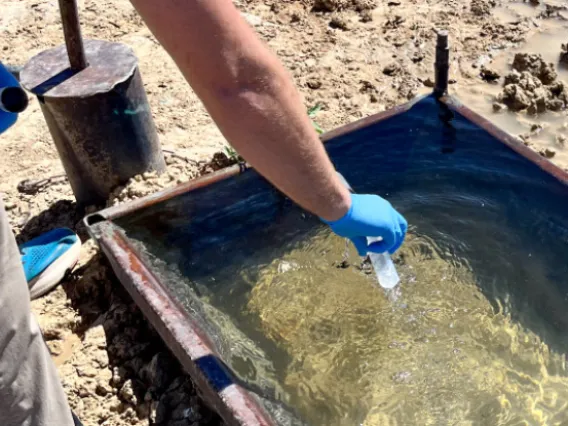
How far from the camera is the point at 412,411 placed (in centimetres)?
195

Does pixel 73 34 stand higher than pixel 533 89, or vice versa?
pixel 73 34

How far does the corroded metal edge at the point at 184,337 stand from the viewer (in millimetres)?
1591

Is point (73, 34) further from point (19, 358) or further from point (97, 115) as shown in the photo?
point (19, 358)

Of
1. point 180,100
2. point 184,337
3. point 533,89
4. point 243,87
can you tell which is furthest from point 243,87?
point 533,89

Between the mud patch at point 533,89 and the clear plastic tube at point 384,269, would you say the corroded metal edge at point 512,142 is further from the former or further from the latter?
the mud patch at point 533,89

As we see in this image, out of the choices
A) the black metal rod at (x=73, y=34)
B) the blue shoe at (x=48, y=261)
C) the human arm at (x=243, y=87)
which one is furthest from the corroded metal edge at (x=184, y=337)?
the black metal rod at (x=73, y=34)

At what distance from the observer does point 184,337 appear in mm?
1766

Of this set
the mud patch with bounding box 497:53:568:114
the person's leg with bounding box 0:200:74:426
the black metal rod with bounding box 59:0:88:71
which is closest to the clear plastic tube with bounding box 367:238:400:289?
the person's leg with bounding box 0:200:74:426

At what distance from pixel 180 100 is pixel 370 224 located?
2130 mm

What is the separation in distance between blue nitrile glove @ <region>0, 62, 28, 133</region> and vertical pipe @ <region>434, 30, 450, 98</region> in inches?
62.0

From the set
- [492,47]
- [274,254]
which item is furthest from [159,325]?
[492,47]

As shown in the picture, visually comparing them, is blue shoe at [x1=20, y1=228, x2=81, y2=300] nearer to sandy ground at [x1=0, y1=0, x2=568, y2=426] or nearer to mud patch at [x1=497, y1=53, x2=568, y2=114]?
sandy ground at [x1=0, y1=0, x2=568, y2=426]

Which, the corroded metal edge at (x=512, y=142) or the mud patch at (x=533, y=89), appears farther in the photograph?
the mud patch at (x=533, y=89)

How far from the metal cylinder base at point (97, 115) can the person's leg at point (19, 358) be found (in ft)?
4.19
